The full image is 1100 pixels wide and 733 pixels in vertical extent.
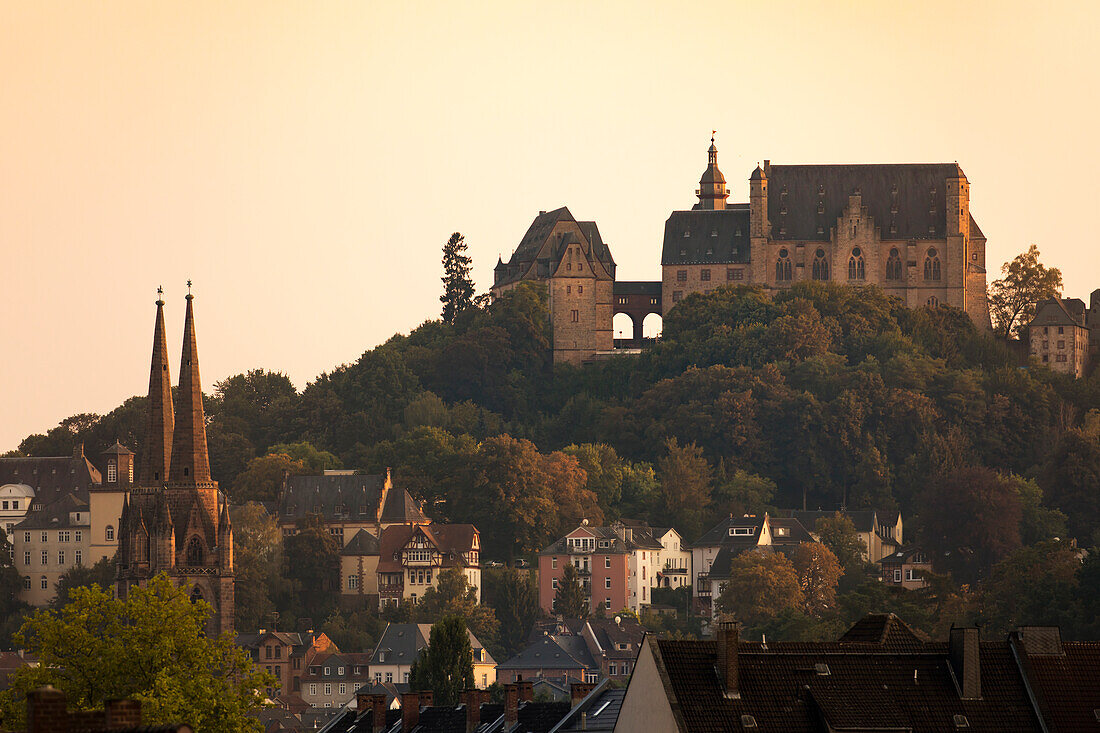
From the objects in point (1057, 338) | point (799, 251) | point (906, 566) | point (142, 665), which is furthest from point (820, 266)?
point (142, 665)

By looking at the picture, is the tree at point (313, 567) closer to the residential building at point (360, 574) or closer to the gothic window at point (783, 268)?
the residential building at point (360, 574)

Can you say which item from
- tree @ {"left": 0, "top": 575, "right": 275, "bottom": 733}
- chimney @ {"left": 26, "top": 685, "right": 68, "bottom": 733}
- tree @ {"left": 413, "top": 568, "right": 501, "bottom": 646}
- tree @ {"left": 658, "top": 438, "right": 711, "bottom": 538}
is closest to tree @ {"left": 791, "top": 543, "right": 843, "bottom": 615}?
tree @ {"left": 413, "top": 568, "right": 501, "bottom": 646}

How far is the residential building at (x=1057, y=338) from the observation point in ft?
580

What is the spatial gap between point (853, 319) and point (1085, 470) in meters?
20.3

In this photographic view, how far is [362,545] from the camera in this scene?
516ft

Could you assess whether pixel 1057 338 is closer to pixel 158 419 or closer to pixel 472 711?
pixel 158 419

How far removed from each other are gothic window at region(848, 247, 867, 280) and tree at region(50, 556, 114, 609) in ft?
180

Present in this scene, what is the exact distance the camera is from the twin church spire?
132m

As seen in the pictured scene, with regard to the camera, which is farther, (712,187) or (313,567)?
(712,187)

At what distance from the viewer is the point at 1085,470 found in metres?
161

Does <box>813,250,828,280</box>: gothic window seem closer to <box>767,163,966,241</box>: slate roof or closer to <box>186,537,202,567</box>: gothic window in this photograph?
<box>767,163,966,241</box>: slate roof

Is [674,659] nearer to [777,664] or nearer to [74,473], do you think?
[777,664]

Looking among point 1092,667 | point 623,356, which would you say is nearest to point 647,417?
point 623,356

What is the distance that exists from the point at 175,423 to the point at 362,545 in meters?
25.2
